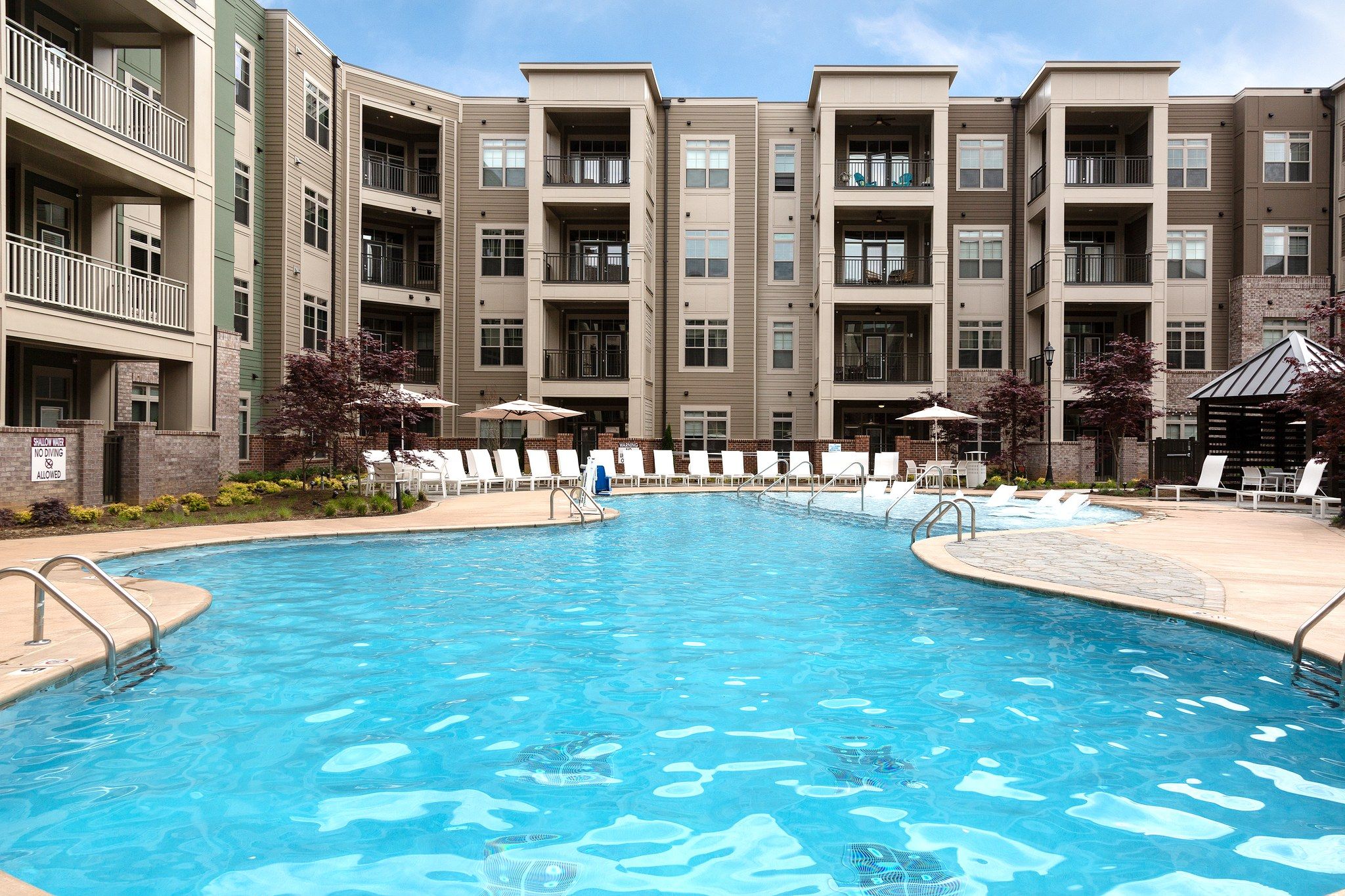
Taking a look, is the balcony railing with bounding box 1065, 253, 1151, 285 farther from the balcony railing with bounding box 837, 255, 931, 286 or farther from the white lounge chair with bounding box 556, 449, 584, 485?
the white lounge chair with bounding box 556, 449, 584, 485

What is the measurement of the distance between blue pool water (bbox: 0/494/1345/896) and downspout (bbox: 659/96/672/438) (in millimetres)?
23792

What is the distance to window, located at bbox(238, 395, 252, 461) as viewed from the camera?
2289 centimetres

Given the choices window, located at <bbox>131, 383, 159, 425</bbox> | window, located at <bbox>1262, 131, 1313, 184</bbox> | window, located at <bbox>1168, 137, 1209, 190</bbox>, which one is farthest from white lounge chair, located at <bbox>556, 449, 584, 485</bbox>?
window, located at <bbox>1262, 131, 1313, 184</bbox>

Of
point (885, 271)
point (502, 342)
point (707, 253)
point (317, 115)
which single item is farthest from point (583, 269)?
point (885, 271)

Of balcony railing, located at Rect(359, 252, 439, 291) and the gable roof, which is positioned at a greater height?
balcony railing, located at Rect(359, 252, 439, 291)

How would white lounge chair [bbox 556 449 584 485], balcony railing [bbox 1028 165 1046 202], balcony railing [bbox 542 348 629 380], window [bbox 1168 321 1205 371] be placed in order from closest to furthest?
white lounge chair [bbox 556 449 584 485], balcony railing [bbox 1028 165 1046 202], window [bbox 1168 321 1205 371], balcony railing [bbox 542 348 629 380]

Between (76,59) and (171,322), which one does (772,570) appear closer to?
(171,322)

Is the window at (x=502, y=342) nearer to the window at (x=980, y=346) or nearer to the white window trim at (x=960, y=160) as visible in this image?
the window at (x=980, y=346)

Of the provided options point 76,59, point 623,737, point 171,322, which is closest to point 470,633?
point 623,737

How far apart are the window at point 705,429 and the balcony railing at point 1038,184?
44.0 ft

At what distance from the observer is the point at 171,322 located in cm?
1614

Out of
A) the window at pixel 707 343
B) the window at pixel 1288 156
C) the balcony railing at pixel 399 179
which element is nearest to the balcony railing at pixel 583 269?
the window at pixel 707 343

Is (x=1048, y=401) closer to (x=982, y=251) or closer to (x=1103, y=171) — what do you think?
(x=982, y=251)

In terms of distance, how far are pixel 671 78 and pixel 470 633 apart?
30.7 m
